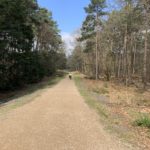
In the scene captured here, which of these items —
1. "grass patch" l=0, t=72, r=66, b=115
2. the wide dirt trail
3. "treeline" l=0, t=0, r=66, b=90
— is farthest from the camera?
"treeline" l=0, t=0, r=66, b=90

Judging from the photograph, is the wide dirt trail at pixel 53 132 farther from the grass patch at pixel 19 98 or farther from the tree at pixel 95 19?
the tree at pixel 95 19

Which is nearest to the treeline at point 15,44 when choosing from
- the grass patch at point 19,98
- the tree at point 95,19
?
the grass patch at point 19,98

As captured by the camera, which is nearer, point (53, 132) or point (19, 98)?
point (53, 132)

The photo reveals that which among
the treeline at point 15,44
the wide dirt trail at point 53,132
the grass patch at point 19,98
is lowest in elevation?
the grass patch at point 19,98

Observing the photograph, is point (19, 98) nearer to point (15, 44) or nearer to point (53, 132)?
point (15, 44)

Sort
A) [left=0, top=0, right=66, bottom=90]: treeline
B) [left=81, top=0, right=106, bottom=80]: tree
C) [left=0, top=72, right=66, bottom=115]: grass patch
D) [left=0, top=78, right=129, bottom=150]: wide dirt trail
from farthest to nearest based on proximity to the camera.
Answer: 1. [left=81, top=0, right=106, bottom=80]: tree
2. [left=0, top=0, right=66, bottom=90]: treeline
3. [left=0, top=72, right=66, bottom=115]: grass patch
4. [left=0, top=78, right=129, bottom=150]: wide dirt trail

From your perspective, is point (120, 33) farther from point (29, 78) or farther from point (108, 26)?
point (29, 78)

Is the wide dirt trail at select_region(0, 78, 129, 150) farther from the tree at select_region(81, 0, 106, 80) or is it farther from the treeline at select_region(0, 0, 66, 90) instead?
the tree at select_region(81, 0, 106, 80)

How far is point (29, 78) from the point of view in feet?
147

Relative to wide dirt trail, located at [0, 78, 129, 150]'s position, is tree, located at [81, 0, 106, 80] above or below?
above

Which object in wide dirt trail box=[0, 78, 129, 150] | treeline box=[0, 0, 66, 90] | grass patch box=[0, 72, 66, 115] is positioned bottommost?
grass patch box=[0, 72, 66, 115]

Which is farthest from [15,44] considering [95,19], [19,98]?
[95,19]

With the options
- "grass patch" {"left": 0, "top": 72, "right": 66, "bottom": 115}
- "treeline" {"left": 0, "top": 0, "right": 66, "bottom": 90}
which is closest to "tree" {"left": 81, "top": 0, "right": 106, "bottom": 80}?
"treeline" {"left": 0, "top": 0, "right": 66, "bottom": 90}

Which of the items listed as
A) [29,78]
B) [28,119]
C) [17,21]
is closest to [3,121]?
[28,119]
